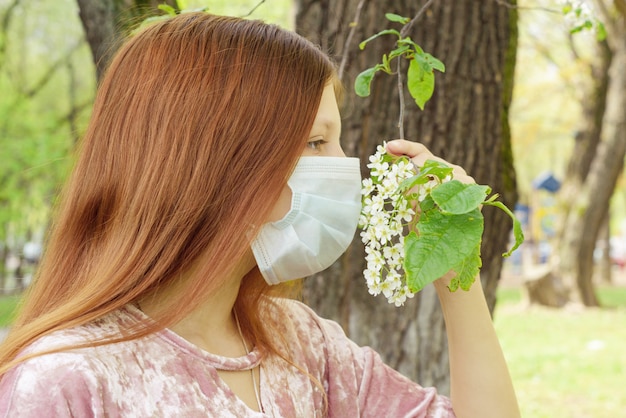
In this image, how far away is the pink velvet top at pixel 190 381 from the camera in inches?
53.4

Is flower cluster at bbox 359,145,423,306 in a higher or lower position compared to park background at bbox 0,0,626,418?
higher

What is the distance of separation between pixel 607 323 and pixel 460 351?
912 cm

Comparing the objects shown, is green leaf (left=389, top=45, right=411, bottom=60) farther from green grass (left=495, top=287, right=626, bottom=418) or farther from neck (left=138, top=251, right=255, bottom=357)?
green grass (left=495, top=287, right=626, bottom=418)

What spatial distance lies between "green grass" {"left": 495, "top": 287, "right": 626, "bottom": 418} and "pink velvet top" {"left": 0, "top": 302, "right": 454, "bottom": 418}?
14.6 feet

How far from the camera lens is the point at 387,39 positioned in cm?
281

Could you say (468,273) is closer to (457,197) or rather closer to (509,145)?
(457,197)

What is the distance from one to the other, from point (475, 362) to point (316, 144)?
0.64 m

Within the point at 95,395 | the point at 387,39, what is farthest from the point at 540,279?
the point at 95,395

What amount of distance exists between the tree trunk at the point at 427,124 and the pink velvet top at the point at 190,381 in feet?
3.00

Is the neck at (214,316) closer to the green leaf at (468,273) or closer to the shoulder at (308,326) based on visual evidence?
the shoulder at (308,326)

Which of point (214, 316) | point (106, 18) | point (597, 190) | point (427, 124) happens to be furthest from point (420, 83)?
point (597, 190)

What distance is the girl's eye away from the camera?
1723 millimetres

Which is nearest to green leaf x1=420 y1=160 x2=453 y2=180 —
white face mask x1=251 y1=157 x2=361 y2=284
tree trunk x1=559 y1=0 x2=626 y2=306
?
white face mask x1=251 y1=157 x2=361 y2=284

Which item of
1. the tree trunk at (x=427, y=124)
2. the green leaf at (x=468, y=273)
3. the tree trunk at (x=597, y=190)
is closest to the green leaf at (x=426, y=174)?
the green leaf at (x=468, y=273)
